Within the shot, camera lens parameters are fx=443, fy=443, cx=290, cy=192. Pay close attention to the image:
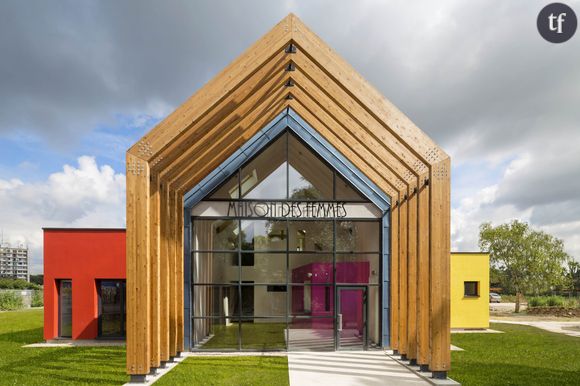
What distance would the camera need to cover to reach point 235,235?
13719 mm

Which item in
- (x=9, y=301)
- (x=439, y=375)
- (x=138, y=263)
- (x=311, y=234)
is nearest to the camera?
(x=138, y=263)

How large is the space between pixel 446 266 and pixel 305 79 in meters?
5.02

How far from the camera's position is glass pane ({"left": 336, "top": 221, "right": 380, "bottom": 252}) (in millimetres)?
13820

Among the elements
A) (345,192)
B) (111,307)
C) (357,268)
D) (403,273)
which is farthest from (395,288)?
(111,307)

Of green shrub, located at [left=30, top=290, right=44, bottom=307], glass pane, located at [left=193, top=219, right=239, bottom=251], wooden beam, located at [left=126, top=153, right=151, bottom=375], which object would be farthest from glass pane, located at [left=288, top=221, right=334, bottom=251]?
green shrub, located at [left=30, top=290, right=44, bottom=307]

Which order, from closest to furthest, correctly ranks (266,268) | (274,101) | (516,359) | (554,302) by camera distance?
(274,101) → (516,359) → (266,268) → (554,302)

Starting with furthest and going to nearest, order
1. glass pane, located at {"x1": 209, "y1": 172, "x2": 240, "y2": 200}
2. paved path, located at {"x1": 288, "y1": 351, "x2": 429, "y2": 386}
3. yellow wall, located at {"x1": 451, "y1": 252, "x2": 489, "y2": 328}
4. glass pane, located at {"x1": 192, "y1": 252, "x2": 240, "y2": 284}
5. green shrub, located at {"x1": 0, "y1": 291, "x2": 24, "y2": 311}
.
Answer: green shrub, located at {"x1": 0, "y1": 291, "x2": 24, "y2": 311}
yellow wall, located at {"x1": 451, "y1": 252, "x2": 489, "y2": 328}
glass pane, located at {"x1": 209, "y1": 172, "x2": 240, "y2": 200}
glass pane, located at {"x1": 192, "y1": 252, "x2": 240, "y2": 284}
paved path, located at {"x1": 288, "y1": 351, "x2": 429, "y2": 386}

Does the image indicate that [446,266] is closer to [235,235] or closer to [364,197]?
[364,197]

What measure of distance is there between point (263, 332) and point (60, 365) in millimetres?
5472

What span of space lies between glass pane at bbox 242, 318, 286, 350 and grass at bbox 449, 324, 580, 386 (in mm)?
4938

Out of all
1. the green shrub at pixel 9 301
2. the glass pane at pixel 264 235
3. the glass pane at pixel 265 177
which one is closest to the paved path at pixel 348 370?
the glass pane at pixel 264 235

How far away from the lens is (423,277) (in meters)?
10.0

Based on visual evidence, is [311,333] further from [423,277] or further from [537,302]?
[537,302]

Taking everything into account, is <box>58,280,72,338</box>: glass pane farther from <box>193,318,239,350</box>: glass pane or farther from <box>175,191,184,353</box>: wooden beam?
<box>175,191,184,353</box>: wooden beam
